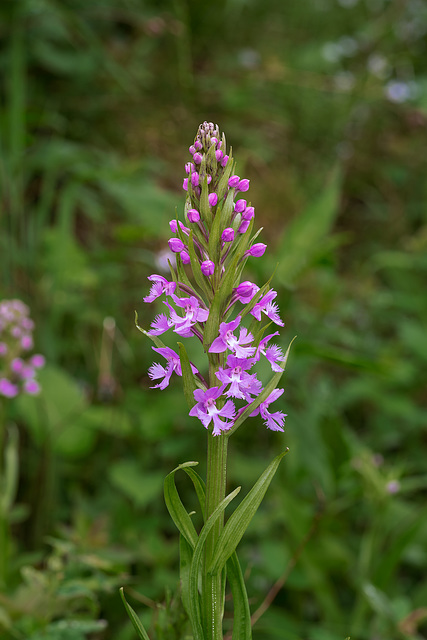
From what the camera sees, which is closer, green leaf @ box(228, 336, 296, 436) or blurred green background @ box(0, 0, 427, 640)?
green leaf @ box(228, 336, 296, 436)

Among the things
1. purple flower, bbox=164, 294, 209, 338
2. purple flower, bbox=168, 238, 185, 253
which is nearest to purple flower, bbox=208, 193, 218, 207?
purple flower, bbox=168, 238, 185, 253

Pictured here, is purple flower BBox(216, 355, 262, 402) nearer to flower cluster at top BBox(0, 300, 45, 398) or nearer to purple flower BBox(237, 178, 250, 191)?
purple flower BBox(237, 178, 250, 191)

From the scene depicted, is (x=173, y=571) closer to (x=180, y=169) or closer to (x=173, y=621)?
(x=173, y=621)

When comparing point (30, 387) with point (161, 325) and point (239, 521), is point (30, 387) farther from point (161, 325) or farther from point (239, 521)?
point (239, 521)

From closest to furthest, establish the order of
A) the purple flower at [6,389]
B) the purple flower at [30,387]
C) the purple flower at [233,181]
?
the purple flower at [233,181] < the purple flower at [6,389] < the purple flower at [30,387]

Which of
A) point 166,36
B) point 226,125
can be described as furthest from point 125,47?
point 226,125

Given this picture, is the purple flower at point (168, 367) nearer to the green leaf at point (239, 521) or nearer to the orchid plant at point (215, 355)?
the orchid plant at point (215, 355)

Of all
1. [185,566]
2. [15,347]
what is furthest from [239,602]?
[15,347]

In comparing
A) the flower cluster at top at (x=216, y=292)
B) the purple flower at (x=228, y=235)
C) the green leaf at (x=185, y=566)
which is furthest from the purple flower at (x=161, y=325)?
the green leaf at (x=185, y=566)
